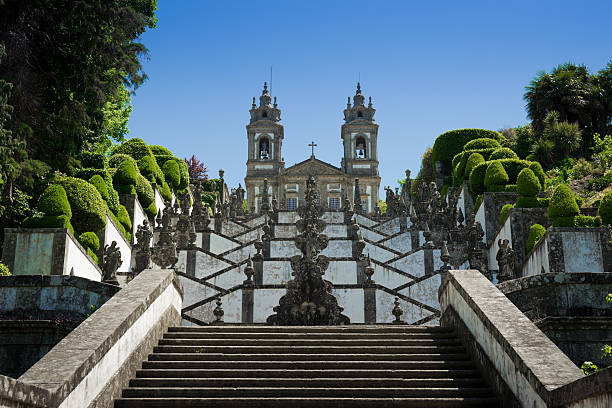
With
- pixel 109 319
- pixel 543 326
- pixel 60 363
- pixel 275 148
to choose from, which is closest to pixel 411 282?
pixel 543 326

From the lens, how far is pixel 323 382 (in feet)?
26.2

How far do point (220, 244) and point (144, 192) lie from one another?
4.85 meters

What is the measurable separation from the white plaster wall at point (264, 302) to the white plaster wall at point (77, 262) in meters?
4.41

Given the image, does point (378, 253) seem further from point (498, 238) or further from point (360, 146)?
point (360, 146)

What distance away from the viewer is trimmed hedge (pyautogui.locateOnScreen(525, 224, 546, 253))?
2127 centimetres

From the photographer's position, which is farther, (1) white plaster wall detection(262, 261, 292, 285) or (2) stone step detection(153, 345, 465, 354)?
(1) white plaster wall detection(262, 261, 292, 285)

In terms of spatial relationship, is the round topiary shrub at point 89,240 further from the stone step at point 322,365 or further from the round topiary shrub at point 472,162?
the round topiary shrub at point 472,162

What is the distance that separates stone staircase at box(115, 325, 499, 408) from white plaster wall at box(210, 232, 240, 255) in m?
19.1

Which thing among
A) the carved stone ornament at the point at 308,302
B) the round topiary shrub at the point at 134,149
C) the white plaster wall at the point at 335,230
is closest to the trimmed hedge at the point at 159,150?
the round topiary shrub at the point at 134,149

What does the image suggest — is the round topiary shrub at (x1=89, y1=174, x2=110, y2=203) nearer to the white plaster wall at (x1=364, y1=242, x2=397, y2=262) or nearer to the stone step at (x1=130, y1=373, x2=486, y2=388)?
the white plaster wall at (x1=364, y1=242, x2=397, y2=262)

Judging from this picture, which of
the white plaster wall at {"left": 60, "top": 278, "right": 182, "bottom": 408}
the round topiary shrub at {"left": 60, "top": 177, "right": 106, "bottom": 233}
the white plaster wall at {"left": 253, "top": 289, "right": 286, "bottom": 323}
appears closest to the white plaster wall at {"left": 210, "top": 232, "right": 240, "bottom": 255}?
the round topiary shrub at {"left": 60, "top": 177, "right": 106, "bottom": 233}

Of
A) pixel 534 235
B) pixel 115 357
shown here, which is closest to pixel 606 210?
pixel 534 235

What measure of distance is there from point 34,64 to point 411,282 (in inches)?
499

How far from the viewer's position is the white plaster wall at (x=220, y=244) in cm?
2912
